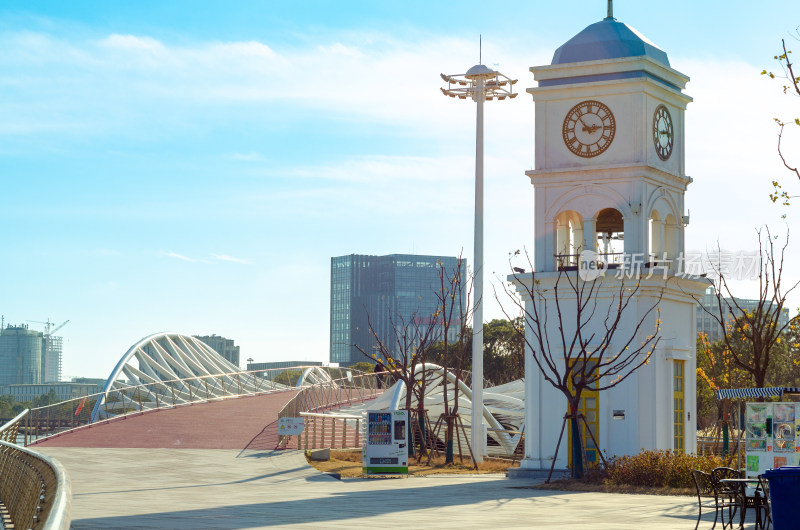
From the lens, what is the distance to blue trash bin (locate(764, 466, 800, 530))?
1421 centimetres

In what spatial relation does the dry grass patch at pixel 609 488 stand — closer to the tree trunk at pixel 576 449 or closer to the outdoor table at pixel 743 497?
the tree trunk at pixel 576 449

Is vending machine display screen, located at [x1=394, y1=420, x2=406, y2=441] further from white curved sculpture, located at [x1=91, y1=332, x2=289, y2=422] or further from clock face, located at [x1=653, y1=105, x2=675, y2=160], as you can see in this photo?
white curved sculpture, located at [x1=91, y1=332, x2=289, y2=422]

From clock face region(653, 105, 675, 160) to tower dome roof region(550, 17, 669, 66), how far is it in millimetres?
1451

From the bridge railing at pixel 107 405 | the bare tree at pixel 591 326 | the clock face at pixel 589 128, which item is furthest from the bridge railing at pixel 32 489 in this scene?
Result: the clock face at pixel 589 128

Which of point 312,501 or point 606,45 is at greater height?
point 606,45

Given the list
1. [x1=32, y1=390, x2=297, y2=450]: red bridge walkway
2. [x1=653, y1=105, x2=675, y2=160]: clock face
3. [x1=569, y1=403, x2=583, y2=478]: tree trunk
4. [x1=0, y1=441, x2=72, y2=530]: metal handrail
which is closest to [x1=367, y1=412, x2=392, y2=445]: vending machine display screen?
[x1=569, y1=403, x2=583, y2=478]: tree trunk

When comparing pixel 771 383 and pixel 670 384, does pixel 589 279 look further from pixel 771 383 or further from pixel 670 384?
pixel 771 383

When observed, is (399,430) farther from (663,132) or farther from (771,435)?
(771,435)

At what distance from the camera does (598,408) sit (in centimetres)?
2912

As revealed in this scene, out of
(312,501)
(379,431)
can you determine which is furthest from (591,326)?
(312,501)

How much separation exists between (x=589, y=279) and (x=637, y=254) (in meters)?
1.42

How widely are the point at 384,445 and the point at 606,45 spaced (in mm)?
12229

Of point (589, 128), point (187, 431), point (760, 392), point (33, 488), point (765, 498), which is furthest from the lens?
point (187, 431)

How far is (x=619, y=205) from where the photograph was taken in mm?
29578
